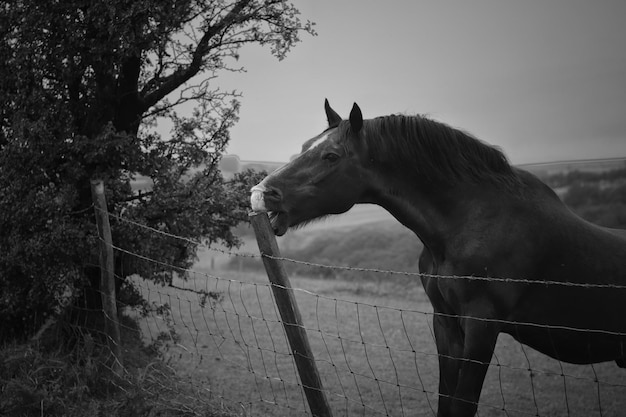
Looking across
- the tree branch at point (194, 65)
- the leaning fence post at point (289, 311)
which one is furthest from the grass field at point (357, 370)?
the tree branch at point (194, 65)

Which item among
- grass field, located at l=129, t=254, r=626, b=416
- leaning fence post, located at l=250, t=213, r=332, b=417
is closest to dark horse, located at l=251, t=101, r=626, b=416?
leaning fence post, located at l=250, t=213, r=332, b=417

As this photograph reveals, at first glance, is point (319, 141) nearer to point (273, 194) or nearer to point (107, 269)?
point (273, 194)

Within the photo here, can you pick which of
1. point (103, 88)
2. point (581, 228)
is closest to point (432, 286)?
point (581, 228)

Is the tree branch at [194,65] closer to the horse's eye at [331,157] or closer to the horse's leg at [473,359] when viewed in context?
the horse's eye at [331,157]

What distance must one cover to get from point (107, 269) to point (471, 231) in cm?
325

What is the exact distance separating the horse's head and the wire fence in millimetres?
351

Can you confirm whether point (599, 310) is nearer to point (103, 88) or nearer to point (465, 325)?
point (465, 325)

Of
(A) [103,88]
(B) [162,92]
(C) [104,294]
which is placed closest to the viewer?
(C) [104,294]

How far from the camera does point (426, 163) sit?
358cm

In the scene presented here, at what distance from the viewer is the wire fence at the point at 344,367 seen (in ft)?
15.2

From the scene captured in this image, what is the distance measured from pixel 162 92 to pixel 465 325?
4.06 meters

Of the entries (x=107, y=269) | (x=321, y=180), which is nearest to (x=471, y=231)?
(x=321, y=180)

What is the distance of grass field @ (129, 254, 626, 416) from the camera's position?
489cm

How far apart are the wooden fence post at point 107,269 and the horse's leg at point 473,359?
314 cm
